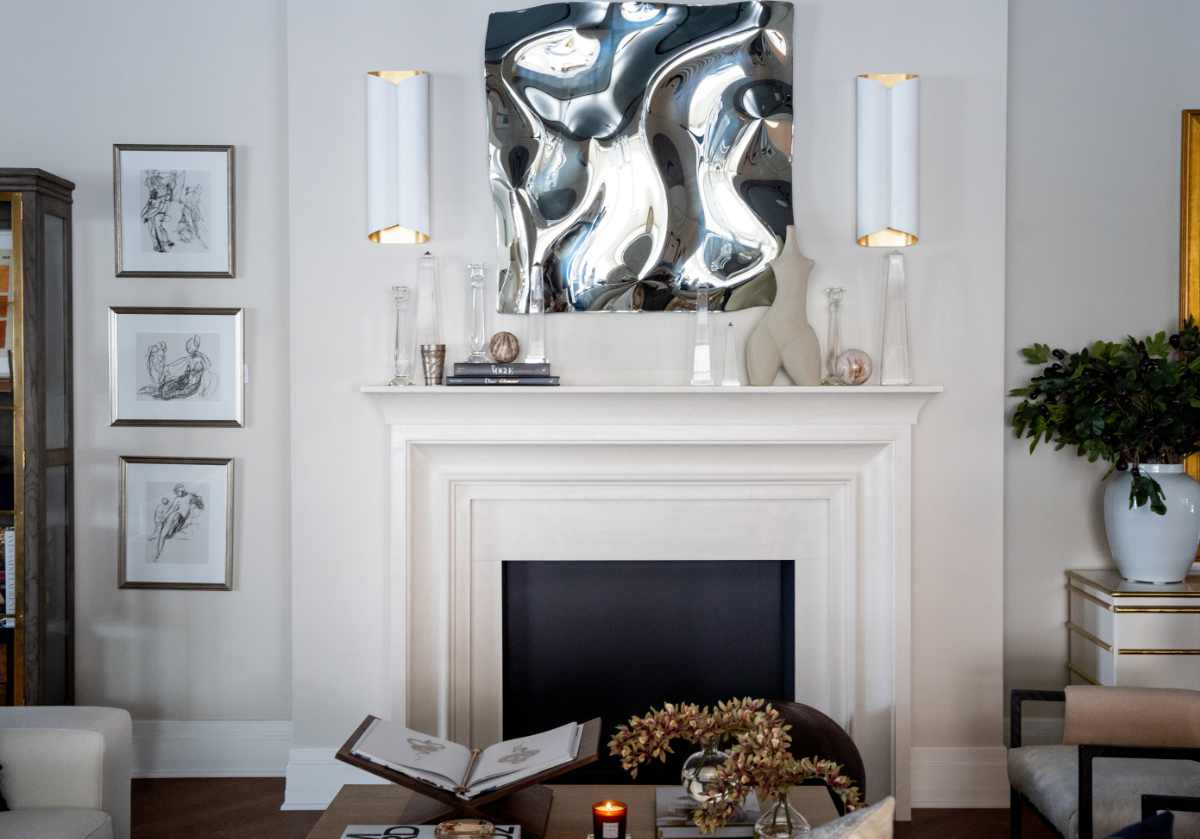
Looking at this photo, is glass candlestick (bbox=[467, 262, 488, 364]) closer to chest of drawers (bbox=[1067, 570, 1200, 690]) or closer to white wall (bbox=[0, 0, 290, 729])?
white wall (bbox=[0, 0, 290, 729])

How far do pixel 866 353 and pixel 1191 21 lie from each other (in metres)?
1.64

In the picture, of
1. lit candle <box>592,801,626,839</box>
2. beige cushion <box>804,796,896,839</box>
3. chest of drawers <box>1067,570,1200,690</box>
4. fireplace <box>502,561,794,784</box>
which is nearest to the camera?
beige cushion <box>804,796,896,839</box>

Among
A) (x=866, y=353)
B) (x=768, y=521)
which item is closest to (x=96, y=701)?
(x=768, y=521)

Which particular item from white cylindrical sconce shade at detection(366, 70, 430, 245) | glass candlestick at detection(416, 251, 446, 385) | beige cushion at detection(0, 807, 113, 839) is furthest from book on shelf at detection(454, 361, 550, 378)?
beige cushion at detection(0, 807, 113, 839)

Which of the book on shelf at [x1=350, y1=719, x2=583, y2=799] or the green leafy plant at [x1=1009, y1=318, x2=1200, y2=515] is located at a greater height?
the green leafy plant at [x1=1009, y1=318, x2=1200, y2=515]

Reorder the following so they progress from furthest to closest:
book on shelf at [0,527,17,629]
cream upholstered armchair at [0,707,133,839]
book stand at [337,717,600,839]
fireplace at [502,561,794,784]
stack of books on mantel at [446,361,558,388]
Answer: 1. fireplace at [502,561,794,784]
2. book on shelf at [0,527,17,629]
3. stack of books on mantel at [446,361,558,388]
4. cream upholstered armchair at [0,707,133,839]
5. book stand at [337,717,600,839]

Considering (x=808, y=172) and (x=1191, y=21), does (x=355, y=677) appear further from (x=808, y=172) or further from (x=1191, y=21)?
(x=1191, y=21)

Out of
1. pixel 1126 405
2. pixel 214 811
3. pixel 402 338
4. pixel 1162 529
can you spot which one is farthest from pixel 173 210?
pixel 1162 529

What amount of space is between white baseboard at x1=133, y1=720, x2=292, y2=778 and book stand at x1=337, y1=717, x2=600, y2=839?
4.85ft

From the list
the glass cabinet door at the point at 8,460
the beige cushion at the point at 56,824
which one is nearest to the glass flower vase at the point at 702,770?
the beige cushion at the point at 56,824

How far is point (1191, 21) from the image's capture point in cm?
348

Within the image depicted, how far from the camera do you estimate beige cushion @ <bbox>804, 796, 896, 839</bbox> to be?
1476 mm

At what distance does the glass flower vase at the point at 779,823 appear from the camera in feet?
6.17

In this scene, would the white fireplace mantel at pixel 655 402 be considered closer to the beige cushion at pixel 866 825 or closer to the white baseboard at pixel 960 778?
the white baseboard at pixel 960 778
